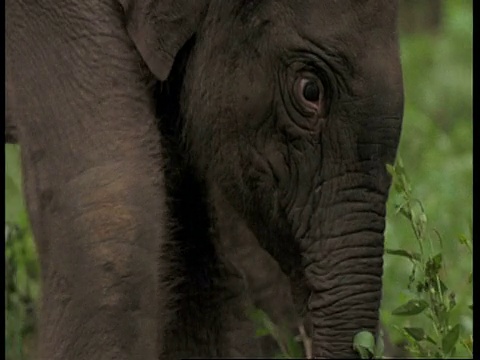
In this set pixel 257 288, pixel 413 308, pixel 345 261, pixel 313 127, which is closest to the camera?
pixel 413 308

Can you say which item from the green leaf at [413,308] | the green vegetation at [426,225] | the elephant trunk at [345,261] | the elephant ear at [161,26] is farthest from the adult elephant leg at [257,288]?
the green leaf at [413,308]

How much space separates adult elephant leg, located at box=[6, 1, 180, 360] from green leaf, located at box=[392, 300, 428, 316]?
0.57 metres

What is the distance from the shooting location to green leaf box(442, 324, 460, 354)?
3.94 meters

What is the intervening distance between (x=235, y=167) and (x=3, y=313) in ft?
2.42

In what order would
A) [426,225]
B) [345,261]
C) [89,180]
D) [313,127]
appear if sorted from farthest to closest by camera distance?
[426,225] < [313,127] < [345,261] < [89,180]

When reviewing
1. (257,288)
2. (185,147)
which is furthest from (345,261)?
(257,288)

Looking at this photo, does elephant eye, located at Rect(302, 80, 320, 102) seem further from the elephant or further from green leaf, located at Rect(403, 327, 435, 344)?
green leaf, located at Rect(403, 327, 435, 344)

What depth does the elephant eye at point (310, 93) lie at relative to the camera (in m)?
4.24

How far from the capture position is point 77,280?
3850 millimetres

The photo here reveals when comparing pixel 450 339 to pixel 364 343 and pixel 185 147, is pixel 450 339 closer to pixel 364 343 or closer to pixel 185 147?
pixel 364 343

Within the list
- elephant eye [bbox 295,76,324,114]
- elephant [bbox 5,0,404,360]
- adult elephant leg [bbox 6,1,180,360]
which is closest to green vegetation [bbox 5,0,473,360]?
elephant [bbox 5,0,404,360]

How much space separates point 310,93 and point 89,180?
2.24 feet

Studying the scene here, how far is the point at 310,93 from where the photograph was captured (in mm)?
4250

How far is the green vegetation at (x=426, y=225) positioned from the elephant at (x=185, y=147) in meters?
0.16
